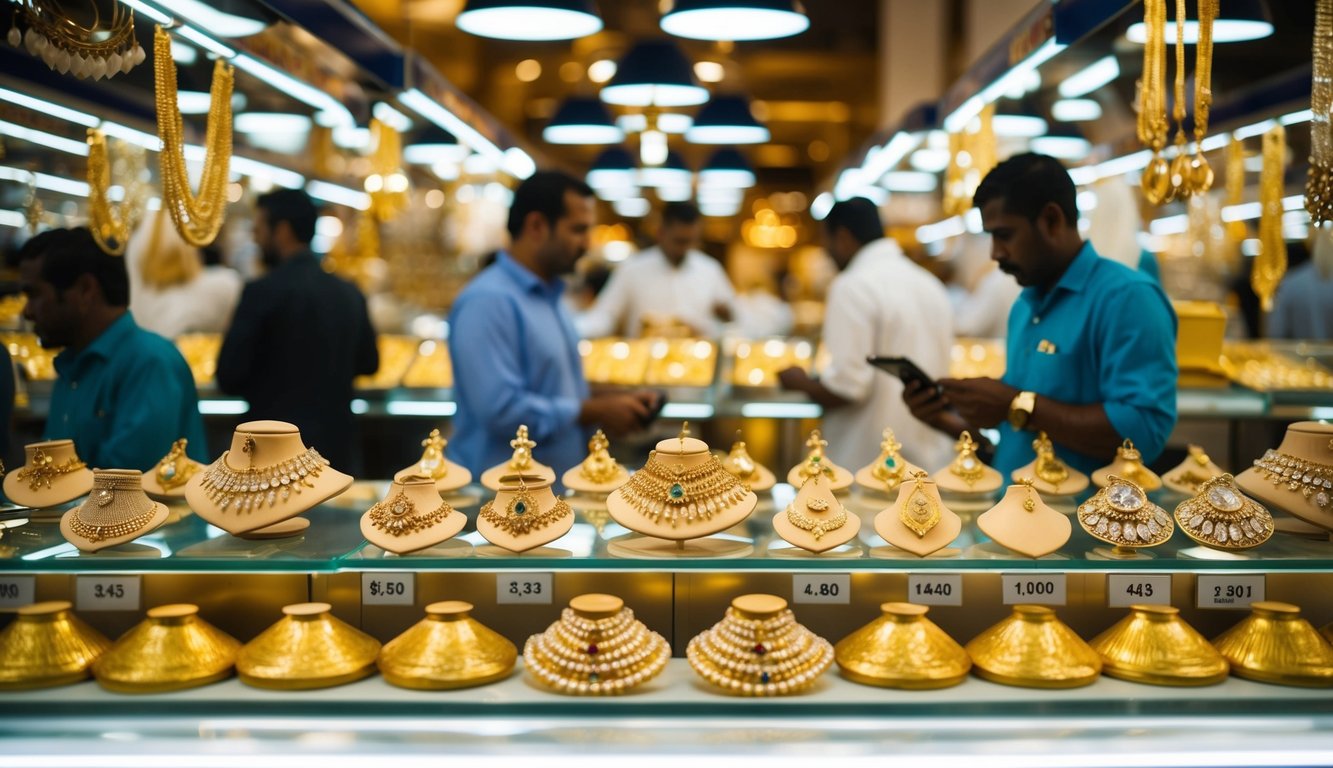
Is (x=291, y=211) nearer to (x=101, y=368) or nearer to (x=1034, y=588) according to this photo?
(x=101, y=368)

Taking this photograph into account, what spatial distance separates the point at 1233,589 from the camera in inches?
87.8

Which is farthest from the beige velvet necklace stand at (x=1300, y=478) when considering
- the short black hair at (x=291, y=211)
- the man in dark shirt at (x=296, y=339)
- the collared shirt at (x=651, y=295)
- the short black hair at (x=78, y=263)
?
the collared shirt at (x=651, y=295)

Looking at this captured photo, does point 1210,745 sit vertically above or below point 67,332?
below

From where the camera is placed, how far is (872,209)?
15.6ft

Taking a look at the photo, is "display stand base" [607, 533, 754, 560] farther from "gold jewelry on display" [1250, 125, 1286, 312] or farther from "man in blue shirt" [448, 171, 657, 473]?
"gold jewelry on display" [1250, 125, 1286, 312]

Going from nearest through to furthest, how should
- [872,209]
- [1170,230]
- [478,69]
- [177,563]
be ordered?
1. [177,563]
2. [872,209]
3. [1170,230]
4. [478,69]

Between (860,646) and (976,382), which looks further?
(976,382)

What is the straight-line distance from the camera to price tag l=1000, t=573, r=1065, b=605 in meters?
2.14

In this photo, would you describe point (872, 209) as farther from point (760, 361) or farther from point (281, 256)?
point (281, 256)

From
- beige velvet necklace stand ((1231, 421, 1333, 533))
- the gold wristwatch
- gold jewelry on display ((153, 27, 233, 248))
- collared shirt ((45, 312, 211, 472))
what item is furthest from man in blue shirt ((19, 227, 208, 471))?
beige velvet necklace stand ((1231, 421, 1333, 533))

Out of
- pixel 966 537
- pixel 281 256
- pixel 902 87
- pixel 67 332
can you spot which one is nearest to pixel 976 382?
pixel 966 537

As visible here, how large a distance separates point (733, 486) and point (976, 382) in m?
0.97

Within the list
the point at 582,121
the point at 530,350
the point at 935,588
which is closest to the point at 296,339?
the point at 530,350

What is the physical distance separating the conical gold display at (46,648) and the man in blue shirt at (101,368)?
0.66m
